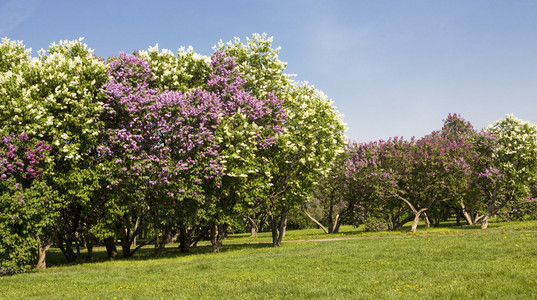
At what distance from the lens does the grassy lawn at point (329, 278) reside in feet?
41.3

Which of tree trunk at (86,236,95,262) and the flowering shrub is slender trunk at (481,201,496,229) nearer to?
tree trunk at (86,236,95,262)

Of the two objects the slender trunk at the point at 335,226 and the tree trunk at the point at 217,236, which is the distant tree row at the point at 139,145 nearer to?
the tree trunk at the point at 217,236

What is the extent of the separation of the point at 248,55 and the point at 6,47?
16802 mm

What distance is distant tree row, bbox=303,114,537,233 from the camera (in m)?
39.8

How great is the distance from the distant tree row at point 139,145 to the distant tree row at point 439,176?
14.4 meters

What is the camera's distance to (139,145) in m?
25.5

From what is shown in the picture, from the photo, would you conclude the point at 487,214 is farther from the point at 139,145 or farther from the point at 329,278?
the point at 139,145

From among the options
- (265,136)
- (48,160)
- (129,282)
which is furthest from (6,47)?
(129,282)

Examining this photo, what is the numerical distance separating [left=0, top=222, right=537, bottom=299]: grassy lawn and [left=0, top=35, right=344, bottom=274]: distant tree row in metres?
4.24

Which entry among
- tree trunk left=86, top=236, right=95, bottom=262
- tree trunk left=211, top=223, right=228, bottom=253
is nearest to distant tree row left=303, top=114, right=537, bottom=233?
tree trunk left=211, top=223, right=228, bottom=253

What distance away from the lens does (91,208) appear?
25.7 metres

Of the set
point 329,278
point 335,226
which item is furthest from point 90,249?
point 335,226

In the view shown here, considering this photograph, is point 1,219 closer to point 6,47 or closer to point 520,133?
point 6,47

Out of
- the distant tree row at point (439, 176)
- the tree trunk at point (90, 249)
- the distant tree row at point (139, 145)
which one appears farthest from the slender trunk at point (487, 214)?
the tree trunk at point (90, 249)
